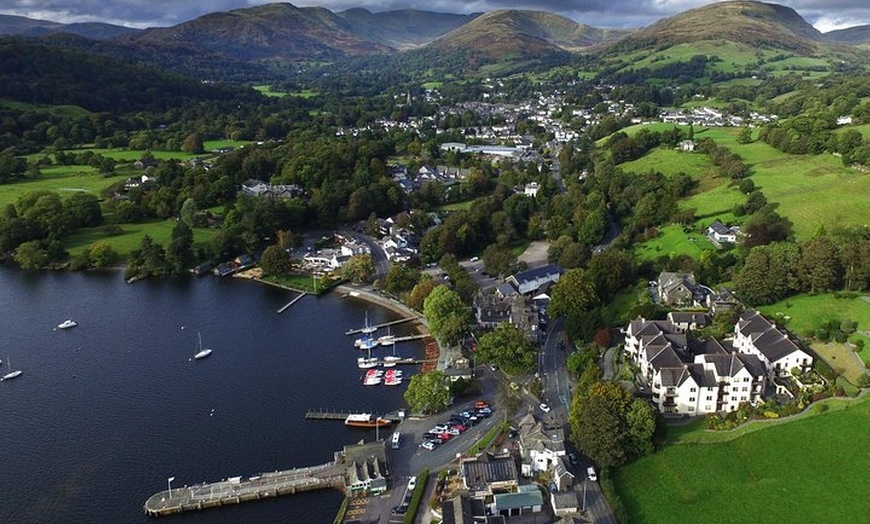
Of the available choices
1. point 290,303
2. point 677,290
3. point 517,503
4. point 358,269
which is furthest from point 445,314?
point 517,503

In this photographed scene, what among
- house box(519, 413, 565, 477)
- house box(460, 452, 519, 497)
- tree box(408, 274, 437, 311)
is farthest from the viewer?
tree box(408, 274, 437, 311)

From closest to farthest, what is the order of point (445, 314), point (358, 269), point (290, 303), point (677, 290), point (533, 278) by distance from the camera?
point (445, 314) → point (677, 290) → point (533, 278) → point (290, 303) → point (358, 269)

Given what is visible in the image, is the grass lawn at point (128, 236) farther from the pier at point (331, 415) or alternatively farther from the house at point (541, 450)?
the house at point (541, 450)

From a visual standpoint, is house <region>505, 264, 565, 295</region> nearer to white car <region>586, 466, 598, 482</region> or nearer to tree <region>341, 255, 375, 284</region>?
A: tree <region>341, 255, 375, 284</region>

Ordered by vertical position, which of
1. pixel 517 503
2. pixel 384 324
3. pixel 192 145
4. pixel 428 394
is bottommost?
pixel 517 503

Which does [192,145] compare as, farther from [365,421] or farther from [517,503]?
[517,503]

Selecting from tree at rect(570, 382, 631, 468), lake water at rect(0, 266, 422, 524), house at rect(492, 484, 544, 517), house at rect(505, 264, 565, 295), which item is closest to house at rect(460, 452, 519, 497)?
house at rect(492, 484, 544, 517)

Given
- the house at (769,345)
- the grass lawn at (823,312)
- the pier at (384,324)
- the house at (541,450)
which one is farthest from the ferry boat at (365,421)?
the grass lawn at (823,312)
